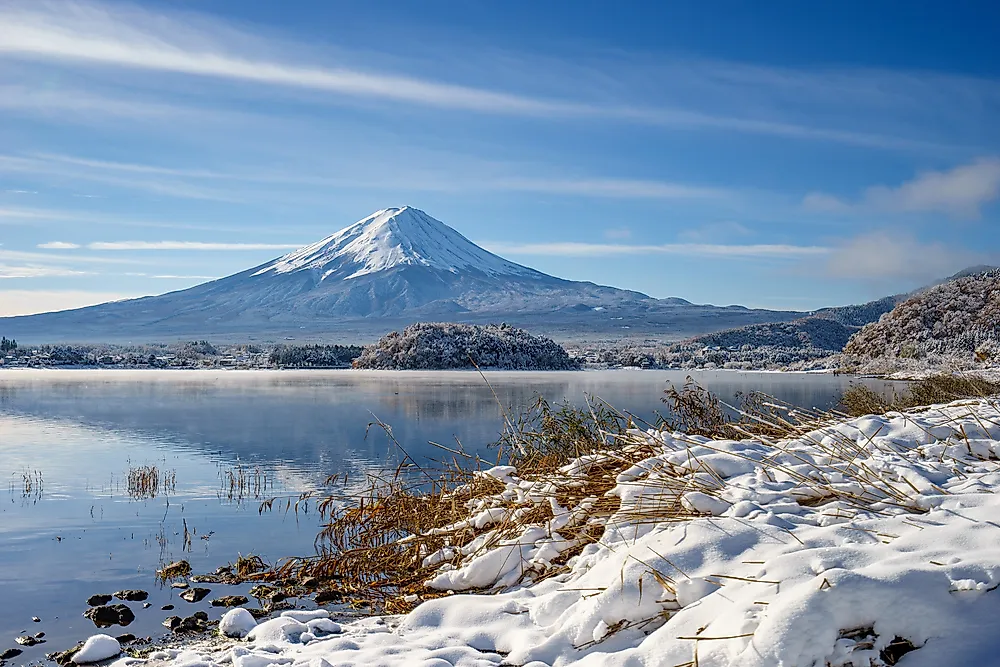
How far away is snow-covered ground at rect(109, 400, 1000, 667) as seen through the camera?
2.45 metres

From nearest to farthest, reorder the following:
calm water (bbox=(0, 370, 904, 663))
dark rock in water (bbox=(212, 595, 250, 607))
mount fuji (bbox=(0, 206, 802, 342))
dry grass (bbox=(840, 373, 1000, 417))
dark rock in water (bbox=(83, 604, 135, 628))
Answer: dark rock in water (bbox=(83, 604, 135, 628)), dark rock in water (bbox=(212, 595, 250, 607)), calm water (bbox=(0, 370, 904, 663)), dry grass (bbox=(840, 373, 1000, 417)), mount fuji (bbox=(0, 206, 802, 342))

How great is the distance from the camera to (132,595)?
15.6 ft

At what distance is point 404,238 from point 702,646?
136 metres

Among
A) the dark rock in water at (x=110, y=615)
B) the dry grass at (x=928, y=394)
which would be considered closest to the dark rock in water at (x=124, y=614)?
the dark rock in water at (x=110, y=615)

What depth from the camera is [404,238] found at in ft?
448

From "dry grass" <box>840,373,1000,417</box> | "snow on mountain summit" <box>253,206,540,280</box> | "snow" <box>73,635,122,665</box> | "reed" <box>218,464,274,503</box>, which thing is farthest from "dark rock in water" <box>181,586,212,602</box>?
"snow on mountain summit" <box>253,206,540,280</box>

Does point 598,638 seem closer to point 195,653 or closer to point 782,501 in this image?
point 782,501

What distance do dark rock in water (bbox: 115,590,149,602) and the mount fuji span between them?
75058 mm

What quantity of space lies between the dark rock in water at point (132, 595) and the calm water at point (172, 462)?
0.20 ft

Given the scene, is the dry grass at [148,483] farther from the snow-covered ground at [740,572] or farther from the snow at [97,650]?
the snow-covered ground at [740,572]

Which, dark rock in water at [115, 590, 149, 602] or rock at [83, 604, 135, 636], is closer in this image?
rock at [83, 604, 135, 636]

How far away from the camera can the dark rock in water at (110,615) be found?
4324mm

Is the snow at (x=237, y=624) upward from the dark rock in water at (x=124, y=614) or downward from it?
upward

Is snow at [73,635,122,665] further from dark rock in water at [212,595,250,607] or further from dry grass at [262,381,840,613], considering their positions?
dry grass at [262,381,840,613]
